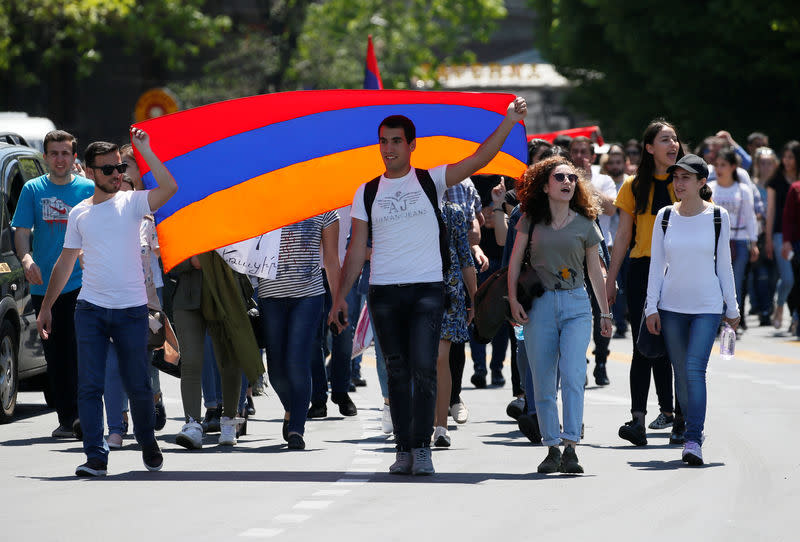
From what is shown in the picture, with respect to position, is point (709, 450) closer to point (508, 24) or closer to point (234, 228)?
point (234, 228)

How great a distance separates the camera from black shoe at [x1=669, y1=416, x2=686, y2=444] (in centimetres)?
1169

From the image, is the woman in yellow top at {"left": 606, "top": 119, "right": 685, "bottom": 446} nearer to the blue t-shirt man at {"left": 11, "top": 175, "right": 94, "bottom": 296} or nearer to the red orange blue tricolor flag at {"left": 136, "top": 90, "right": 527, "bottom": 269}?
the red orange blue tricolor flag at {"left": 136, "top": 90, "right": 527, "bottom": 269}

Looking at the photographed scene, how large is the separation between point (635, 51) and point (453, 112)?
87.1ft

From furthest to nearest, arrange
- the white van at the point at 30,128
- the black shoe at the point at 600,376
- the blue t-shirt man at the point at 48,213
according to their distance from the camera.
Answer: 1. the white van at the point at 30,128
2. the black shoe at the point at 600,376
3. the blue t-shirt man at the point at 48,213

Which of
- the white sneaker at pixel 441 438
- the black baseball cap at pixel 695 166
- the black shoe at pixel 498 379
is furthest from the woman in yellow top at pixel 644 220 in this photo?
the black shoe at pixel 498 379

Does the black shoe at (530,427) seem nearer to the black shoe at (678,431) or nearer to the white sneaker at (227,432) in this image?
the black shoe at (678,431)

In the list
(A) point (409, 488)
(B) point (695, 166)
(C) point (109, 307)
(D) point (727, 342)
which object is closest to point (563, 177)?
(B) point (695, 166)

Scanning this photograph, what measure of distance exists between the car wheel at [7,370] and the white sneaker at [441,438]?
3666mm

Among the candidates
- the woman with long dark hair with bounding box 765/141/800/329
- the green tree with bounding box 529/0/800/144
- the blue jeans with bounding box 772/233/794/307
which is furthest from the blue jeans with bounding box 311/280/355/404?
the green tree with bounding box 529/0/800/144

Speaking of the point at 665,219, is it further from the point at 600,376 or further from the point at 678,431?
the point at 600,376

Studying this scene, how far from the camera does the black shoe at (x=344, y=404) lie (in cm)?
1387

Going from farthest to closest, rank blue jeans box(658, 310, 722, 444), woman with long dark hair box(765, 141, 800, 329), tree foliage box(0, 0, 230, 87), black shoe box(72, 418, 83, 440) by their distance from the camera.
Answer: tree foliage box(0, 0, 230, 87), woman with long dark hair box(765, 141, 800, 329), black shoe box(72, 418, 83, 440), blue jeans box(658, 310, 722, 444)

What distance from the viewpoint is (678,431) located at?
11.8 m

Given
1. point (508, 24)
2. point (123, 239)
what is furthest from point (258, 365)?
point (508, 24)
